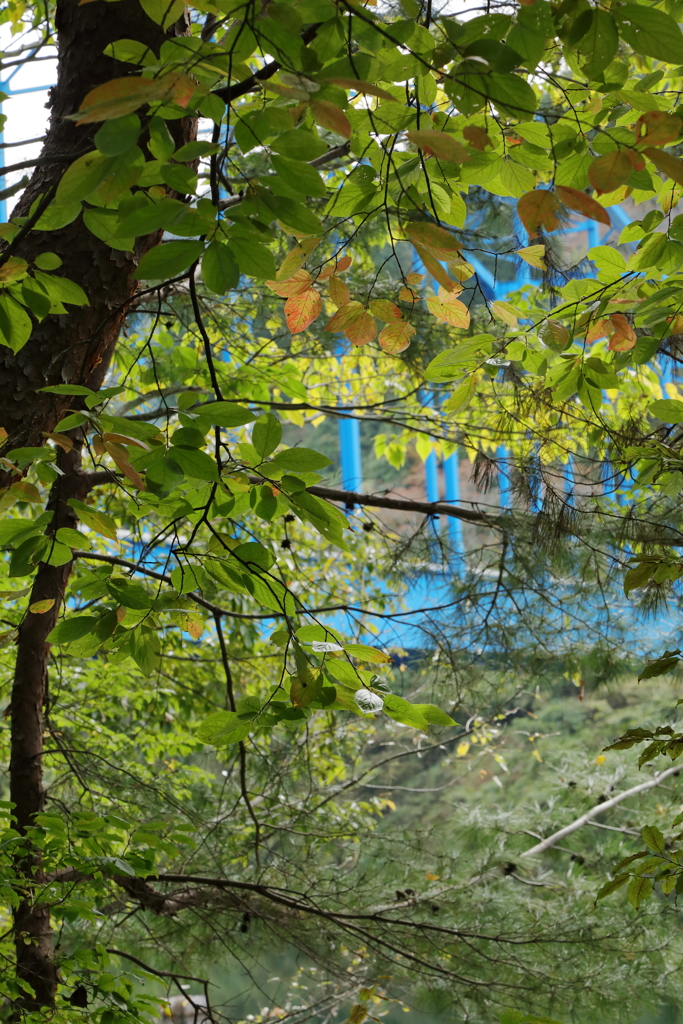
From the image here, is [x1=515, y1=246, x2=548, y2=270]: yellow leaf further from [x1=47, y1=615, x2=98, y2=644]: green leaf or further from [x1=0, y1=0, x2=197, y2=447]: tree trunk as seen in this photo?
[x1=47, y1=615, x2=98, y2=644]: green leaf

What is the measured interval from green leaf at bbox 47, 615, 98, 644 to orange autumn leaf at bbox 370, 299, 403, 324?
44 centimetres

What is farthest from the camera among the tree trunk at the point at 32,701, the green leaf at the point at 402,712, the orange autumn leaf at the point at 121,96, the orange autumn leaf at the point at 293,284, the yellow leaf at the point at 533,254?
the tree trunk at the point at 32,701

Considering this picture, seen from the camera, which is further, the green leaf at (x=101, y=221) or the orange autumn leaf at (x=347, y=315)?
the orange autumn leaf at (x=347, y=315)

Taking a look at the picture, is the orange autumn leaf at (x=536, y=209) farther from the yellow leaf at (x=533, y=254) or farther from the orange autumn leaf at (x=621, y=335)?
the orange autumn leaf at (x=621, y=335)

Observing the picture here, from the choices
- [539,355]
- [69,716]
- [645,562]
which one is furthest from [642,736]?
[69,716]

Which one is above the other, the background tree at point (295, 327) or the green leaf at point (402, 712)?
the background tree at point (295, 327)

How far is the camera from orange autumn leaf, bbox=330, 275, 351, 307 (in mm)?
815

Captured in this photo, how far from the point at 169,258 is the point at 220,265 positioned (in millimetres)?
67

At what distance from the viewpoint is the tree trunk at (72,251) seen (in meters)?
1.02

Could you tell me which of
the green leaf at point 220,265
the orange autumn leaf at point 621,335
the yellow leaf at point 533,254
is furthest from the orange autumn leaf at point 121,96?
the orange autumn leaf at point 621,335

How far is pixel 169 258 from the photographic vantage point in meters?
0.54

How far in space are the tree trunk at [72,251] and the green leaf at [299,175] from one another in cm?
51

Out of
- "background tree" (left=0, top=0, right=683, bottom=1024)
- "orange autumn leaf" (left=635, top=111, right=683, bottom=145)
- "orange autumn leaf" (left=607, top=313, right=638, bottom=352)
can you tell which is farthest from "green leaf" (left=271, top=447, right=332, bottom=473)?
"orange autumn leaf" (left=607, top=313, right=638, bottom=352)

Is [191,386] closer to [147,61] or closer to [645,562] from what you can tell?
[645,562]
